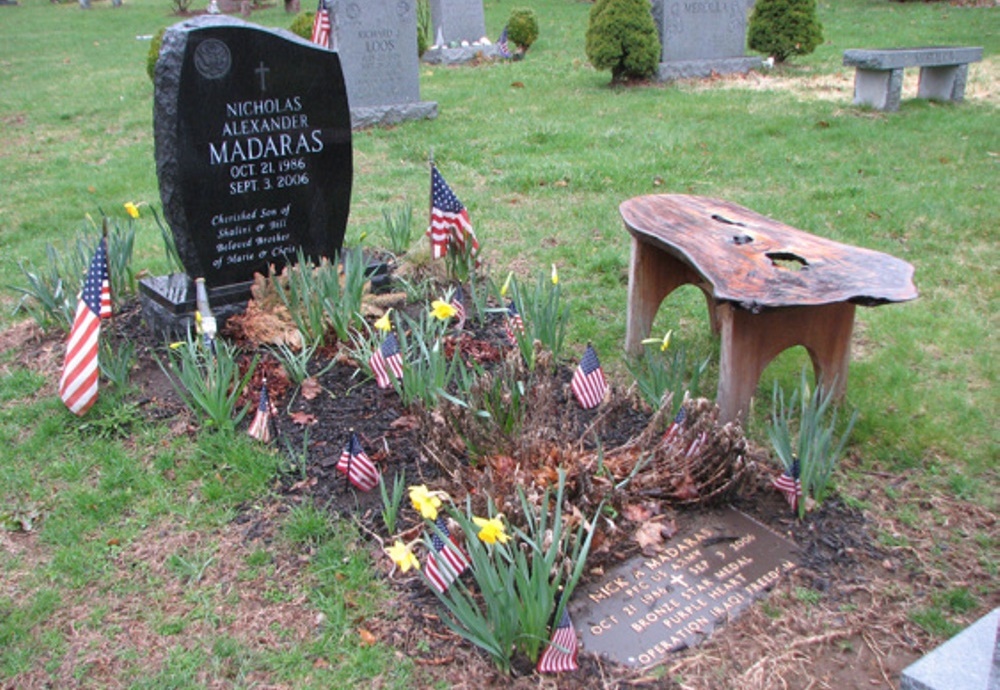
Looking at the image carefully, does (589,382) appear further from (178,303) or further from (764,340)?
(178,303)

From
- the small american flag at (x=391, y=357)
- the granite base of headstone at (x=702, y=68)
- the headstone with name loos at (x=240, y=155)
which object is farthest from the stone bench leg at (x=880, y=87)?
the small american flag at (x=391, y=357)

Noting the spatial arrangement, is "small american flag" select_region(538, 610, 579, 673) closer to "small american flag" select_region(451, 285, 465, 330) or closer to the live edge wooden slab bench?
the live edge wooden slab bench

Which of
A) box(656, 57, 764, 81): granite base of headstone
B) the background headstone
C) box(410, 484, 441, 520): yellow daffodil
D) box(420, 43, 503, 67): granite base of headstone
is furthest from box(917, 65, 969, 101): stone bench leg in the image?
box(410, 484, 441, 520): yellow daffodil

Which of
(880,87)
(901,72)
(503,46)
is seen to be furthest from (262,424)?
(503,46)

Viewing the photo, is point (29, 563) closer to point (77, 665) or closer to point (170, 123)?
point (77, 665)

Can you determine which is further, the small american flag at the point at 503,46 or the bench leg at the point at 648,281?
the small american flag at the point at 503,46

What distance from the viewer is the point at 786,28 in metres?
12.4

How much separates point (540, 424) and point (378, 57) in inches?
307

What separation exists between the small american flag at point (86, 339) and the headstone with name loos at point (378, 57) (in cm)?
654

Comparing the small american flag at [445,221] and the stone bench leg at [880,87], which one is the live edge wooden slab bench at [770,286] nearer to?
the small american flag at [445,221]

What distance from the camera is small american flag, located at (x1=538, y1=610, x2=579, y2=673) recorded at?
2639 millimetres

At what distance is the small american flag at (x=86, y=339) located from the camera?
406 cm

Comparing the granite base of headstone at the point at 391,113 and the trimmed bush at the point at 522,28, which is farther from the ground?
the trimmed bush at the point at 522,28

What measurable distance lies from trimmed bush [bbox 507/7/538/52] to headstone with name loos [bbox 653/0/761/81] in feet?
11.6
